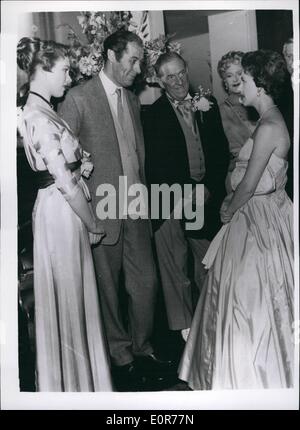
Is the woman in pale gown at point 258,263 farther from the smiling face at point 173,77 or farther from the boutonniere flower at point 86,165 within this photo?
Answer: the boutonniere flower at point 86,165

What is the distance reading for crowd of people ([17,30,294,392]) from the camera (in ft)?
12.1

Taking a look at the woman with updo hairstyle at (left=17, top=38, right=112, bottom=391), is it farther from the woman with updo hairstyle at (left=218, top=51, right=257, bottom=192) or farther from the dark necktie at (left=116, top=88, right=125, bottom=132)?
the woman with updo hairstyle at (left=218, top=51, right=257, bottom=192)

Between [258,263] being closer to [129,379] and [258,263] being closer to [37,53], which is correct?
[129,379]

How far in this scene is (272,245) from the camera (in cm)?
372

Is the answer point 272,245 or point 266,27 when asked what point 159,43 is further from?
point 272,245

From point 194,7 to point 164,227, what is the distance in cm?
105

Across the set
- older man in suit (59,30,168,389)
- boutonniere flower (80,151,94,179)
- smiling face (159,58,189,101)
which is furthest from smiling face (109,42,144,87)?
boutonniere flower (80,151,94,179)

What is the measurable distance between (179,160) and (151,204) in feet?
0.81

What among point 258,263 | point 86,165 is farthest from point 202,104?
point 258,263

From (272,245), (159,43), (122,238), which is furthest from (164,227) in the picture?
(159,43)

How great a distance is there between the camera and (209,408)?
3.73m

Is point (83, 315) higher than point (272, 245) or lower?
lower
